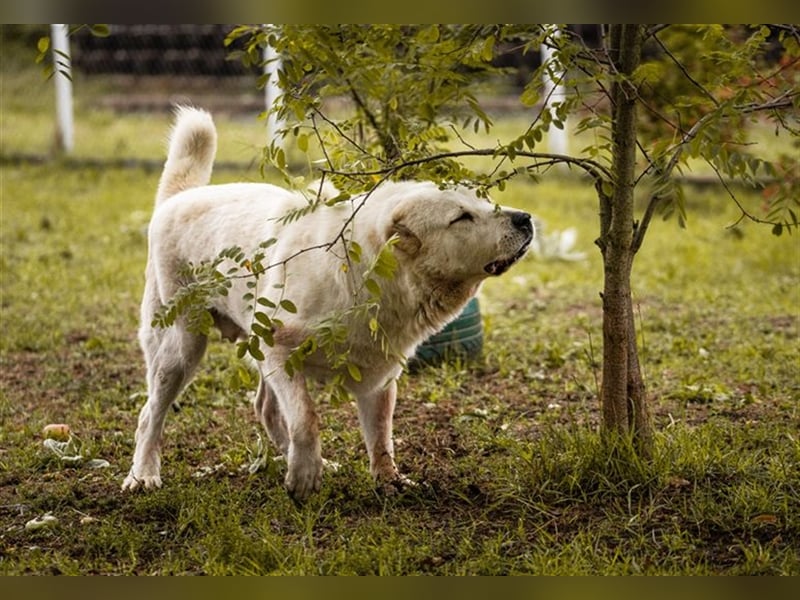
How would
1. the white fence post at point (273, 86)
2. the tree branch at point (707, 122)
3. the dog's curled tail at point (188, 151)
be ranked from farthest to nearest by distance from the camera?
the dog's curled tail at point (188, 151) → the white fence post at point (273, 86) → the tree branch at point (707, 122)

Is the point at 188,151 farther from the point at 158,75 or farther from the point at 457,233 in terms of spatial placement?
the point at 158,75

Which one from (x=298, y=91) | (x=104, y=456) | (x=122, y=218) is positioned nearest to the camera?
(x=298, y=91)

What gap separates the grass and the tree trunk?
5.4 inches

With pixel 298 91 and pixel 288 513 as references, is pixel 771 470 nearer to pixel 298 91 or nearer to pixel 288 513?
pixel 288 513

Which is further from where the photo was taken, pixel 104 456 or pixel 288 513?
pixel 104 456

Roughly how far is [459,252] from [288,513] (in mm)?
1114

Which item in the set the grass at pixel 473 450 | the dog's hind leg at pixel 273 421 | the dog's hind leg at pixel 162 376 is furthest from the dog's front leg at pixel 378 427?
the dog's hind leg at pixel 162 376

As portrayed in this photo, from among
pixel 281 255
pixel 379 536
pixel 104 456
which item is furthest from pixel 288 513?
pixel 104 456

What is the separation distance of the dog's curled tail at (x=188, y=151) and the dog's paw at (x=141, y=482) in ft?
4.26

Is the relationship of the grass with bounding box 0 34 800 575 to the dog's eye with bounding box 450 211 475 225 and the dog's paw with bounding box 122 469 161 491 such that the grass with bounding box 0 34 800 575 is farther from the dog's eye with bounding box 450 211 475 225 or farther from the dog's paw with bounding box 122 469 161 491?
the dog's eye with bounding box 450 211 475 225

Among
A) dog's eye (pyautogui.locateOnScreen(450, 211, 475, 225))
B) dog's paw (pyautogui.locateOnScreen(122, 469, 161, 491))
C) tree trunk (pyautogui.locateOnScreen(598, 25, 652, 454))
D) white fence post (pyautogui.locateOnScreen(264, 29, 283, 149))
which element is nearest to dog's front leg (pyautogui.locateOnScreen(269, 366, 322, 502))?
dog's paw (pyautogui.locateOnScreen(122, 469, 161, 491))

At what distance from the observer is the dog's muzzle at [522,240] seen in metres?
3.84

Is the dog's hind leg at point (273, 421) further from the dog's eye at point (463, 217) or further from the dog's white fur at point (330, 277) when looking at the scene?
the dog's eye at point (463, 217)

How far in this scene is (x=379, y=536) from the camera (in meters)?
3.65
